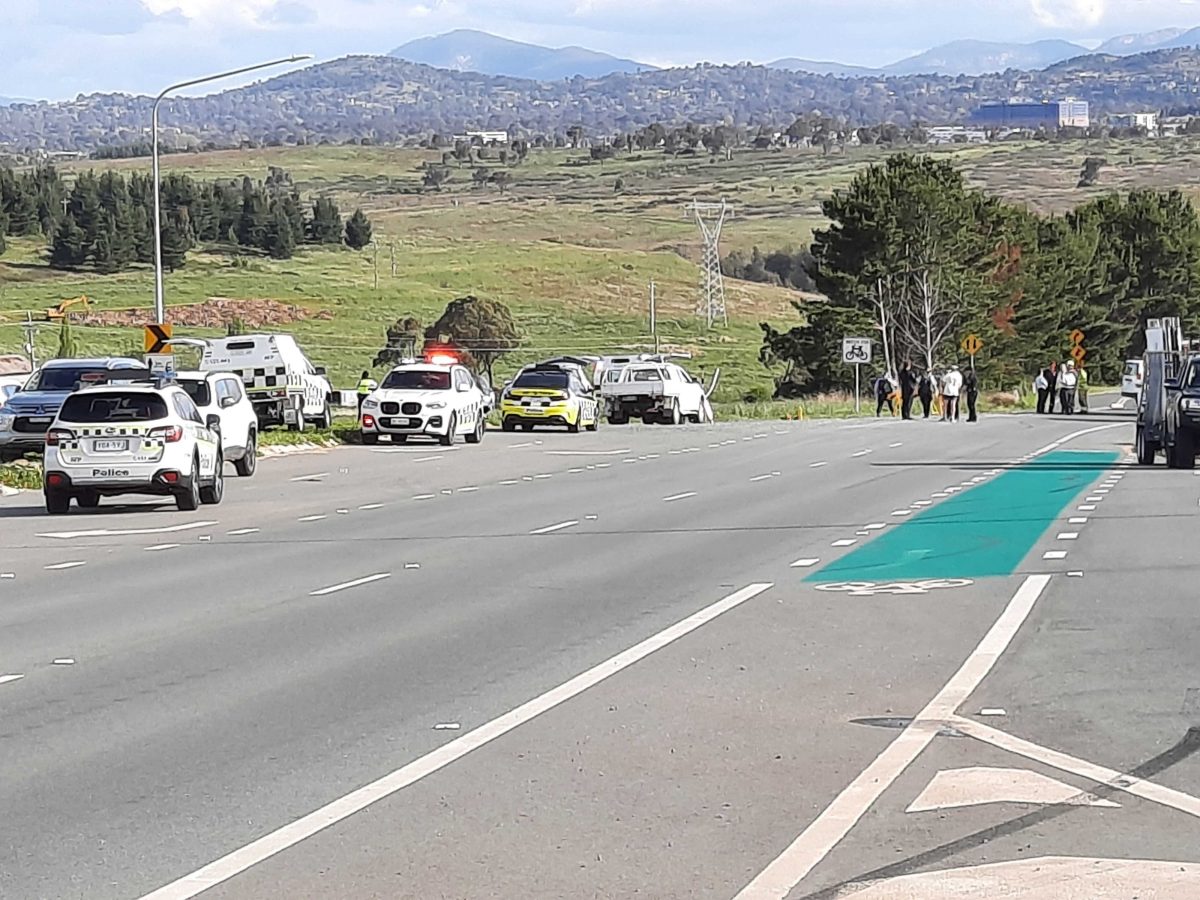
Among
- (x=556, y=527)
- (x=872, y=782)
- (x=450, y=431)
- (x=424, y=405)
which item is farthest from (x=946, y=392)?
(x=872, y=782)

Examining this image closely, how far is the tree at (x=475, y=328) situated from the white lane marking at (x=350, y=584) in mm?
76808

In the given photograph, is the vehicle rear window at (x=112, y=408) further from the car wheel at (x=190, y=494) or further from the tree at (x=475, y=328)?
the tree at (x=475, y=328)

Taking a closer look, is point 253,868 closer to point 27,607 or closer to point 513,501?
point 27,607

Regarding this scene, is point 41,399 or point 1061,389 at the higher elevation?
point 41,399

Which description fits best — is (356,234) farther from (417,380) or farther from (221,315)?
(417,380)

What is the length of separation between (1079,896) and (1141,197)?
4843 inches

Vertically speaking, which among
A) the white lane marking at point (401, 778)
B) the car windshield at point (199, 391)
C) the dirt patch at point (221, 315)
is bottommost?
the white lane marking at point (401, 778)

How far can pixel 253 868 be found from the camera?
7.57 m

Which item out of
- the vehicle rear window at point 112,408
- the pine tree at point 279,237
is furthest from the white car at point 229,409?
the pine tree at point 279,237

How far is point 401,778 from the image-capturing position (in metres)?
9.20

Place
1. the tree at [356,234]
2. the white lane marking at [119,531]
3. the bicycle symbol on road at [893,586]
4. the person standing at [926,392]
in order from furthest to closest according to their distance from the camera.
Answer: the tree at [356,234] → the person standing at [926,392] → the white lane marking at [119,531] → the bicycle symbol on road at [893,586]

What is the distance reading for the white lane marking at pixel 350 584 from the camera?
54.0 ft

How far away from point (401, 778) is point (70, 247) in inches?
4685

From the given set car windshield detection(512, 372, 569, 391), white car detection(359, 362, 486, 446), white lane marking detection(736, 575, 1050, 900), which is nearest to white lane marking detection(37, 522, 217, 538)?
white lane marking detection(736, 575, 1050, 900)
